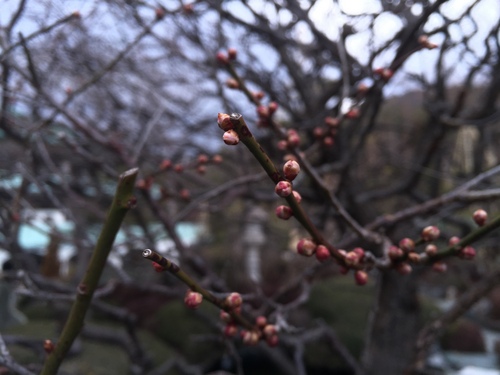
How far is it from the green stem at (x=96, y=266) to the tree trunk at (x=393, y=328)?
155 centimetres

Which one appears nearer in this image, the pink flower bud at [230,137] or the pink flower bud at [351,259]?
the pink flower bud at [230,137]

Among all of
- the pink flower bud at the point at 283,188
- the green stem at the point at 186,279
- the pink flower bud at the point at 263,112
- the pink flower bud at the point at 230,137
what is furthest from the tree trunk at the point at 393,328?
the pink flower bud at the point at 230,137

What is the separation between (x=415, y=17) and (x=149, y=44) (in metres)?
1.66

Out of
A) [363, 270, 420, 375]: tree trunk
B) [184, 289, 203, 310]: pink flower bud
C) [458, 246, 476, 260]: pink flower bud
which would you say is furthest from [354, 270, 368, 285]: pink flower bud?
[363, 270, 420, 375]: tree trunk

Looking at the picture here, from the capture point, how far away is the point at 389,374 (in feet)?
7.23

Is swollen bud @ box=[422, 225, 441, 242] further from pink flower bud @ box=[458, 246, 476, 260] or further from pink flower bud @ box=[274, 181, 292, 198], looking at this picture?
pink flower bud @ box=[274, 181, 292, 198]

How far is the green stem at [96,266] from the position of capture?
673 mm

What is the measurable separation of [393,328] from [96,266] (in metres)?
1.82

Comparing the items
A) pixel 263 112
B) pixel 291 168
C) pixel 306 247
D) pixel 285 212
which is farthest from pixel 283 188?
pixel 263 112

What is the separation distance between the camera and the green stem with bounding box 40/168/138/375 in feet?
2.21

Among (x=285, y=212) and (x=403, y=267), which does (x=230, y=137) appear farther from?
(x=403, y=267)

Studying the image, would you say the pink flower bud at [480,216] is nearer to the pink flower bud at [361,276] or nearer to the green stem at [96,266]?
the pink flower bud at [361,276]

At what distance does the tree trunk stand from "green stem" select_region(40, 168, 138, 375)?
1.55 meters

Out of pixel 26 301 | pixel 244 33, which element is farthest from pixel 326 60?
pixel 26 301
